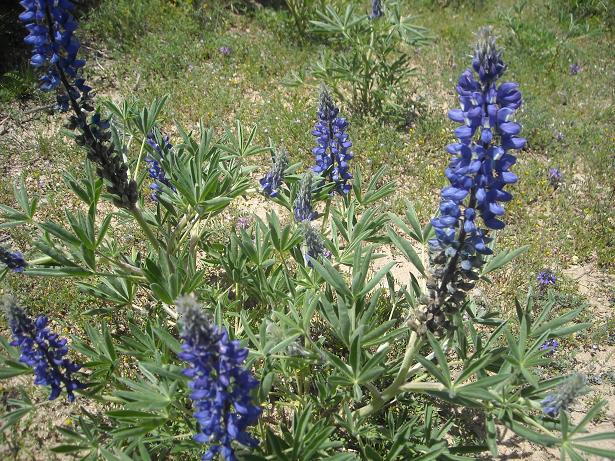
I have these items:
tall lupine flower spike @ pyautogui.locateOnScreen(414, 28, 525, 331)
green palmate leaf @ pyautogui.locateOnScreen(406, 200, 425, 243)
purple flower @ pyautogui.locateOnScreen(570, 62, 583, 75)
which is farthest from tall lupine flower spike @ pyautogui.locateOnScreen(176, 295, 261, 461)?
purple flower @ pyautogui.locateOnScreen(570, 62, 583, 75)

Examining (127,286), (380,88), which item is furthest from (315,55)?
(127,286)

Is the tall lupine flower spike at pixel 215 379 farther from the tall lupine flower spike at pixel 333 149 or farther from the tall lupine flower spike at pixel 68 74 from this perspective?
the tall lupine flower spike at pixel 333 149

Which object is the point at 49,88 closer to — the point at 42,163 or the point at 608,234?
the point at 42,163

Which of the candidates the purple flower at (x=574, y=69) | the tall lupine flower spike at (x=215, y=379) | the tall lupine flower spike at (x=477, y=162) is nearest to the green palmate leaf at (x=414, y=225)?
the tall lupine flower spike at (x=477, y=162)

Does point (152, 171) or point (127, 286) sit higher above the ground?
point (152, 171)

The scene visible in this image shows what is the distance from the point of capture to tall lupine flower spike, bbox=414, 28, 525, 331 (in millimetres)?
1872

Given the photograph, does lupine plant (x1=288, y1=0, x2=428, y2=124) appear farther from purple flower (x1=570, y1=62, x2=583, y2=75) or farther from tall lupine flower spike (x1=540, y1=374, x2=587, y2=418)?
tall lupine flower spike (x1=540, y1=374, x2=587, y2=418)

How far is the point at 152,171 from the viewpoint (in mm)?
3586

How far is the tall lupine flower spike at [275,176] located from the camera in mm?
3270

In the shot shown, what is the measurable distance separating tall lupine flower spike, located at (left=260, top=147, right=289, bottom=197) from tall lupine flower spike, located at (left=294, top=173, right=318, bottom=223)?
245 mm

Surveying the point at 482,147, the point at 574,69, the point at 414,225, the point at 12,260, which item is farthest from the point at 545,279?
the point at 574,69

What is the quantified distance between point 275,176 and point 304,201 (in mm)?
347

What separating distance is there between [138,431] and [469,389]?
144 centimetres

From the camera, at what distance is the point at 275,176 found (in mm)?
3291
